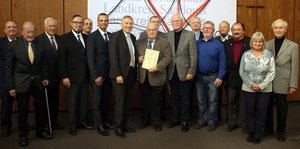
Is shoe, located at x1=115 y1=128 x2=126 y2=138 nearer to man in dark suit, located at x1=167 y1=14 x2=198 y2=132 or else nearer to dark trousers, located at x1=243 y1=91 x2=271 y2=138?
man in dark suit, located at x1=167 y1=14 x2=198 y2=132

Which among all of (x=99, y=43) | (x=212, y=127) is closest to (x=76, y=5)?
(x=99, y=43)

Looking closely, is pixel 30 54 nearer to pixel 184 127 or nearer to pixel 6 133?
pixel 6 133

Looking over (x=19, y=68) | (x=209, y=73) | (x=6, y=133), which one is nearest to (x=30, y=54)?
(x=19, y=68)

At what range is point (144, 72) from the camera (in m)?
3.33

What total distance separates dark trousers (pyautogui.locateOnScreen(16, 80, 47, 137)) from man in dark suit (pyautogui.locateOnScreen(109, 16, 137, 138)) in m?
0.92

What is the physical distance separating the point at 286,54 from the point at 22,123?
3363mm

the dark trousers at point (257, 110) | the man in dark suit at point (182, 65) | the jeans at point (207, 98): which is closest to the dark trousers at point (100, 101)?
the man in dark suit at point (182, 65)

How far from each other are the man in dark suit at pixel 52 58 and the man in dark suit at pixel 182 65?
1622 mm

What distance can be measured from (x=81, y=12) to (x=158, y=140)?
9.28 ft

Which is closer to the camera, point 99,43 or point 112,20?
point 99,43

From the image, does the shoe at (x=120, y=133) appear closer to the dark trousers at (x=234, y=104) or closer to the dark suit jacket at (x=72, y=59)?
the dark suit jacket at (x=72, y=59)

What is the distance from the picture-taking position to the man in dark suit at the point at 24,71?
2.83 meters

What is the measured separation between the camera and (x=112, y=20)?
4.54 m

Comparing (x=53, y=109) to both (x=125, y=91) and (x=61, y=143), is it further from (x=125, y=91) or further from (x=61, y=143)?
(x=125, y=91)
